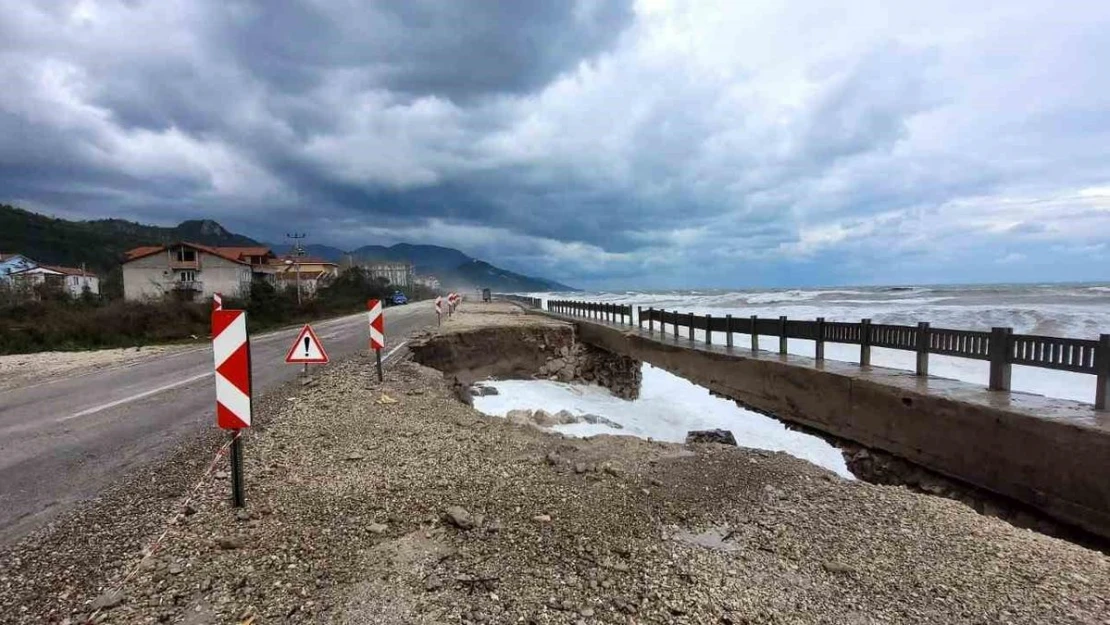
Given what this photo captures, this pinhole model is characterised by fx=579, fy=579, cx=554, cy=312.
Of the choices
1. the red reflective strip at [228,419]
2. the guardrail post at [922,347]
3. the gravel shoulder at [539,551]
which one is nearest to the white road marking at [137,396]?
the gravel shoulder at [539,551]

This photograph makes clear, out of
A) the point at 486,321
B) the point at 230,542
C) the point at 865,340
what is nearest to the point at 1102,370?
the point at 865,340

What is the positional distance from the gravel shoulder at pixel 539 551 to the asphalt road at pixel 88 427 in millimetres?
554

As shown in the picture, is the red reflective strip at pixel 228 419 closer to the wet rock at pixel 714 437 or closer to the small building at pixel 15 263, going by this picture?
the wet rock at pixel 714 437

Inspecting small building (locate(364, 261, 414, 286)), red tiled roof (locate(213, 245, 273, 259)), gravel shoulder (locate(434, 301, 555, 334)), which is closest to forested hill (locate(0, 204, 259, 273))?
red tiled roof (locate(213, 245, 273, 259))

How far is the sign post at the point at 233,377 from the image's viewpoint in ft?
13.6

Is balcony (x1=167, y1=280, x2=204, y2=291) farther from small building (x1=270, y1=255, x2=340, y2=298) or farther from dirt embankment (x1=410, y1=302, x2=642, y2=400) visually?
dirt embankment (x1=410, y1=302, x2=642, y2=400)

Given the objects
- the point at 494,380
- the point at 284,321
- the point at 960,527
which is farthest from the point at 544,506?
the point at 284,321

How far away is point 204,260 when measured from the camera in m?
58.1

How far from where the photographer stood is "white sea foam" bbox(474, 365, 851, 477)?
10.0 meters

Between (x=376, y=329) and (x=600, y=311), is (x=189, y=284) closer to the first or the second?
(x=600, y=311)

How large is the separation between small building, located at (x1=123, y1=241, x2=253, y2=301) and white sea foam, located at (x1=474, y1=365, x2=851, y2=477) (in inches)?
1802

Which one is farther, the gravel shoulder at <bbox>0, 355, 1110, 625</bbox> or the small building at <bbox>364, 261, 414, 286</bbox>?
the small building at <bbox>364, 261, 414, 286</bbox>

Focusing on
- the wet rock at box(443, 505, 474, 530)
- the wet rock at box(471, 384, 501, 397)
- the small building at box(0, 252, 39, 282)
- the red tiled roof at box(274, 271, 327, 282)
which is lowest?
the wet rock at box(471, 384, 501, 397)

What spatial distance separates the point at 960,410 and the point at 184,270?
2544 inches
